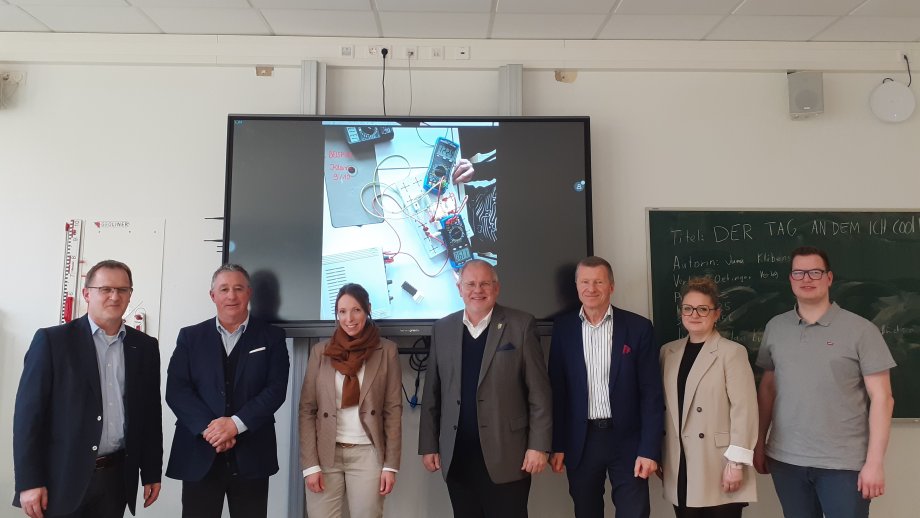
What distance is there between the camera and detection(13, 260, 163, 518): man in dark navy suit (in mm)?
2184

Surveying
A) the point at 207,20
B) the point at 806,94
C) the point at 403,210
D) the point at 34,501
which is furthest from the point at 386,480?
the point at 806,94

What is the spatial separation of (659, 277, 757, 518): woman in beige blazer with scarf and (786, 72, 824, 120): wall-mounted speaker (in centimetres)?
165

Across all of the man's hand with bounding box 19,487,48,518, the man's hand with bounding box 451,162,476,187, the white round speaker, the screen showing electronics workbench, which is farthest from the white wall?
the man's hand with bounding box 19,487,48,518

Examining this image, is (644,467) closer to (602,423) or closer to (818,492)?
(602,423)

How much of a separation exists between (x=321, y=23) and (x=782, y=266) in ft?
9.93

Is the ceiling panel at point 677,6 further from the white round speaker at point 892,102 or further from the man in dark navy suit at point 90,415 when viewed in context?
the man in dark navy suit at point 90,415

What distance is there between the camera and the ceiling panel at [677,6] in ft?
10.3

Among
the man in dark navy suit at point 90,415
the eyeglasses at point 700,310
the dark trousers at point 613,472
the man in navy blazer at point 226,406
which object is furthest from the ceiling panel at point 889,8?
the man in dark navy suit at point 90,415

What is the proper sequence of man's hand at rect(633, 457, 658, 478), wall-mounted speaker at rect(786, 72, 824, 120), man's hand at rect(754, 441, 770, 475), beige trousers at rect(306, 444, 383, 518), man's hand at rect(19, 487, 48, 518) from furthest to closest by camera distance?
wall-mounted speaker at rect(786, 72, 824, 120) → man's hand at rect(754, 441, 770, 475) → beige trousers at rect(306, 444, 383, 518) → man's hand at rect(633, 457, 658, 478) → man's hand at rect(19, 487, 48, 518)

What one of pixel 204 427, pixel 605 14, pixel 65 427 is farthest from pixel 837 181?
pixel 65 427

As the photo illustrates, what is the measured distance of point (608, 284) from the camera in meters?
2.69

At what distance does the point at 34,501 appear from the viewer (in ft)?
7.05

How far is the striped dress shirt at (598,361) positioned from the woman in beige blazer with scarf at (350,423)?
0.86m

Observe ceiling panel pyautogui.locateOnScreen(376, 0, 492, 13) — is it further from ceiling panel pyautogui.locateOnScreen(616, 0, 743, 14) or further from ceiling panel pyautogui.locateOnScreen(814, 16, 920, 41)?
ceiling panel pyautogui.locateOnScreen(814, 16, 920, 41)
